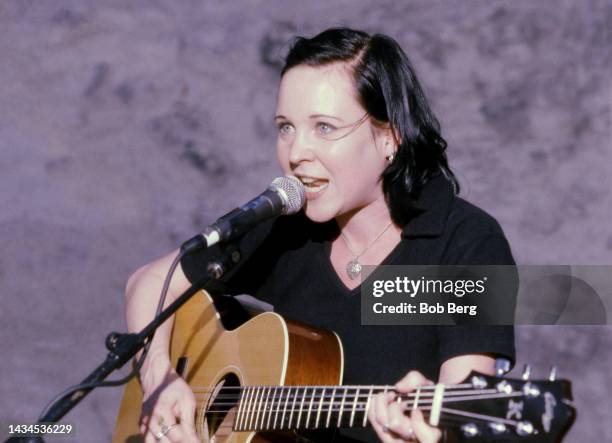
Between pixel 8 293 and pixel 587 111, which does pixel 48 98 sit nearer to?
pixel 8 293

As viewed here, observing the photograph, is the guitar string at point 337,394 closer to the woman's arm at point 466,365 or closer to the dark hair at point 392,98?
the woman's arm at point 466,365

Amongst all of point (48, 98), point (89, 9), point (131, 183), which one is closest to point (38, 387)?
point (131, 183)

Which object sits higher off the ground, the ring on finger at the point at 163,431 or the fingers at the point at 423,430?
the ring on finger at the point at 163,431

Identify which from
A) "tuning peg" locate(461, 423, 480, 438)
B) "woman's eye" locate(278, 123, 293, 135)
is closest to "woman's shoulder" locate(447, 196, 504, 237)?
"woman's eye" locate(278, 123, 293, 135)

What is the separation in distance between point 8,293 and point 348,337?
69.9 inches

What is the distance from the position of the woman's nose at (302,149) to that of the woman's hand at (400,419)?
0.60m

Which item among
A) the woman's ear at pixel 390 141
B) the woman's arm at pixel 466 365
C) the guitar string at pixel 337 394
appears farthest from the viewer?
the woman's ear at pixel 390 141

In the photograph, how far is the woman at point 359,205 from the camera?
6.76ft

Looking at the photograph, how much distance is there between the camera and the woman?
2.06 m

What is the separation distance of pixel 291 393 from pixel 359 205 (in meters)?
0.48

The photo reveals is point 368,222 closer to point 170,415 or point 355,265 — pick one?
point 355,265

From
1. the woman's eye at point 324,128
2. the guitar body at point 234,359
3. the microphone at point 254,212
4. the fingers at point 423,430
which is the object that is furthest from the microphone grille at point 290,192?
the fingers at point 423,430

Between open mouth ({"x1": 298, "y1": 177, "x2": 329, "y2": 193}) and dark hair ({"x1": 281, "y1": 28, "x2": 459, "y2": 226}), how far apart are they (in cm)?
16

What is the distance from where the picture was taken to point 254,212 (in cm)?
181
